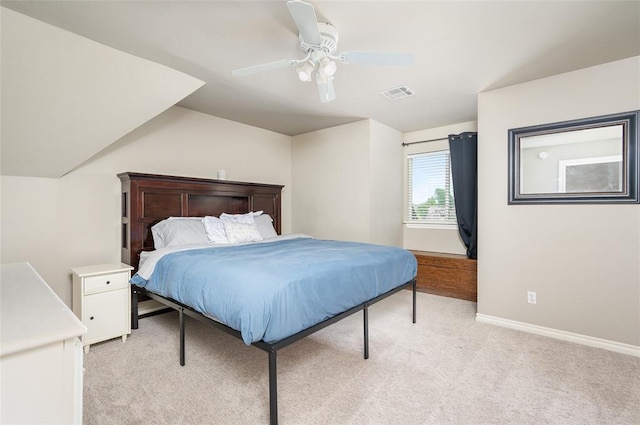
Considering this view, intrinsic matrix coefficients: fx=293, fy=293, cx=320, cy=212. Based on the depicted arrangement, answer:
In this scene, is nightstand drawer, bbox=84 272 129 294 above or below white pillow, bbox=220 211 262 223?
below

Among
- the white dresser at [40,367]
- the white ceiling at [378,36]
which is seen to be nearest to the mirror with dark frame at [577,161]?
the white ceiling at [378,36]

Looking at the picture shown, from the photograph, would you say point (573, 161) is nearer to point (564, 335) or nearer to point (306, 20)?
point (564, 335)

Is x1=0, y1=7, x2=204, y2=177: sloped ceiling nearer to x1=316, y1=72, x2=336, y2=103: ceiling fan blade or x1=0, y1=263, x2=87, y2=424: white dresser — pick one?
x1=316, y1=72, x2=336, y2=103: ceiling fan blade

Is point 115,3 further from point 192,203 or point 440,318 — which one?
point 440,318

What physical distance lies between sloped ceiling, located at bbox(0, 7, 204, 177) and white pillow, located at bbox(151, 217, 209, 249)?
927 millimetres

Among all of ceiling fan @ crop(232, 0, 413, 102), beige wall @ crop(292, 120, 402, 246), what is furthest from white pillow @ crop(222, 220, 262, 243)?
ceiling fan @ crop(232, 0, 413, 102)

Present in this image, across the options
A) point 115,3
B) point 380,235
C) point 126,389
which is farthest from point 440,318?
point 115,3

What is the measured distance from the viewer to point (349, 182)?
4301 millimetres

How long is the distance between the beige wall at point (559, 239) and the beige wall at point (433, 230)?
1160 mm

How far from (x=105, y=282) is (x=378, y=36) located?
3.03m

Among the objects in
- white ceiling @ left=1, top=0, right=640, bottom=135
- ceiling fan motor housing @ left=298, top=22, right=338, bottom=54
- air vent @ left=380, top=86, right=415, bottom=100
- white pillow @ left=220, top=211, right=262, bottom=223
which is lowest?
white pillow @ left=220, top=211, right=262, bottom=223

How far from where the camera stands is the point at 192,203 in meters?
3.63

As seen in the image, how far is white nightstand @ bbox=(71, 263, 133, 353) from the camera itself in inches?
97.0

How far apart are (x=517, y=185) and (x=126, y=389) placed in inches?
149
